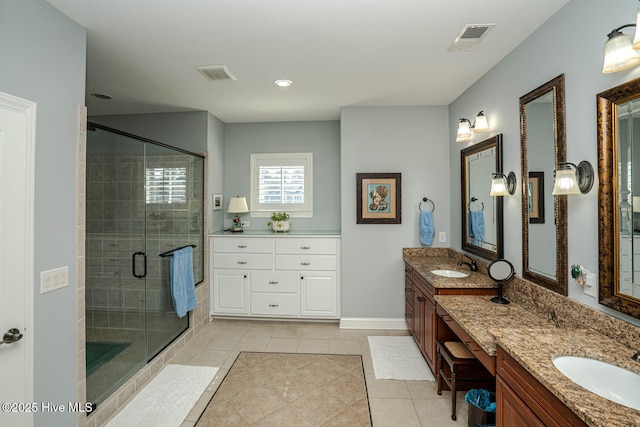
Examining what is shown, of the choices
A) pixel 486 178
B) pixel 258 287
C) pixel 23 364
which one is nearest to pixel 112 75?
pixel 23 364

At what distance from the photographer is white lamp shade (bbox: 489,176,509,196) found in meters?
2.38

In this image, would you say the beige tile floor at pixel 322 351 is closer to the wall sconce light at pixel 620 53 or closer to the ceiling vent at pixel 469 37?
the wall sconce light at pixel 620 53

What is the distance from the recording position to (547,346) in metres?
1.40

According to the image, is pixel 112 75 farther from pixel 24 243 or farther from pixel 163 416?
pixel 163 416

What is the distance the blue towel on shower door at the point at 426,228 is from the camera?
140 inches

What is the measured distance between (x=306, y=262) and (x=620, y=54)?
3.17m

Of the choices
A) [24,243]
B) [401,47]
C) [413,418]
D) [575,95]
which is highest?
[401,47]

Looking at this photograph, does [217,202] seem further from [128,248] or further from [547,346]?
[547,346]

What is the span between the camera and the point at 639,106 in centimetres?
135

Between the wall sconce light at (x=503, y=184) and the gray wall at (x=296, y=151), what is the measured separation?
2.24 m

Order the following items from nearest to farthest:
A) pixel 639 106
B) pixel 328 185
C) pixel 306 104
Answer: pixel 639 106 < pixel 306 104 < pixel 328 185

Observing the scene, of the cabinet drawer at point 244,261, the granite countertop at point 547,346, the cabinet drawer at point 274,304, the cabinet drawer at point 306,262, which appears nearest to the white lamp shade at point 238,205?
the cabinet drawer at point 244,261

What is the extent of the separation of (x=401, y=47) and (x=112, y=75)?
2.49 meters

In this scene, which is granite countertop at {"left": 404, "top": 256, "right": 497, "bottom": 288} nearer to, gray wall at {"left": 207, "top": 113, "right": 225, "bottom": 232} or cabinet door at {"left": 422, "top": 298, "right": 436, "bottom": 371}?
cabinet door at {"left": 422, "top": 298, "right": 436, "bottom": 371}
